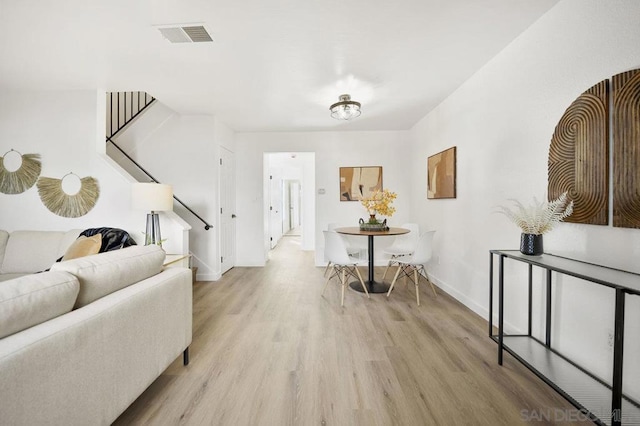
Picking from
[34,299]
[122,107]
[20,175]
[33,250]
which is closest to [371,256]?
[34,299]

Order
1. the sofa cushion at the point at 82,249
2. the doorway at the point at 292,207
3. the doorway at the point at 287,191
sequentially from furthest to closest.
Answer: the doorway at the point at 292,207
the doorway at the point at 287,191
the sofa cushion at the point at 82,249

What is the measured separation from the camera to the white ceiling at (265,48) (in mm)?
1877

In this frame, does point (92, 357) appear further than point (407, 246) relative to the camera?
No

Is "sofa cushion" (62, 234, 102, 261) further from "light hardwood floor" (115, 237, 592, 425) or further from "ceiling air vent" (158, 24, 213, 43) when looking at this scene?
"ceiling air vent" (158, 24, 213, 43)

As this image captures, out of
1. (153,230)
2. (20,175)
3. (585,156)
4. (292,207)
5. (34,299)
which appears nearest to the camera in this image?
(34,299)

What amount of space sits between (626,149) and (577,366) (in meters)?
1.32

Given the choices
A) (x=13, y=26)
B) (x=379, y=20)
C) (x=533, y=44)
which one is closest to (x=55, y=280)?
(x=13, y=26)

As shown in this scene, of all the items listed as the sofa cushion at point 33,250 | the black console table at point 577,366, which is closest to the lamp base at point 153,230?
the sofa cushion at point 33,250

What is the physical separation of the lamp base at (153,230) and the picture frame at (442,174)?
3544 mm

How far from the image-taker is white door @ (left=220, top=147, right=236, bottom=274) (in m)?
4.45

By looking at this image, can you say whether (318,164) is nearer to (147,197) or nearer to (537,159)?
(147,197)

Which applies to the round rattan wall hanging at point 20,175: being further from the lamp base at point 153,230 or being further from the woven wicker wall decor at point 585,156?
the woven wicker wall decor at point 585,156

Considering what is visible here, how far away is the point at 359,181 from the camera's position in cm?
500

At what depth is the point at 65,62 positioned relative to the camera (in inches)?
102
